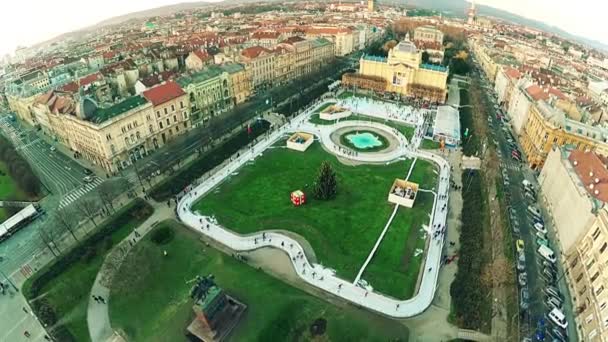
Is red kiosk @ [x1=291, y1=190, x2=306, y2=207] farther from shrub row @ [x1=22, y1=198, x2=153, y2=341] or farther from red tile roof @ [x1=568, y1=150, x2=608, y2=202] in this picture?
red tile roof @ [x1=568, y1=150, x2=608, y2=202]

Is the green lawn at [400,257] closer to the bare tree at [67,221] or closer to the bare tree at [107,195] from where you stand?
the bare tree at [107,195]

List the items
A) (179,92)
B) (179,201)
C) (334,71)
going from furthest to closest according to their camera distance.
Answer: (334,71)
(179,92)
(179,201)

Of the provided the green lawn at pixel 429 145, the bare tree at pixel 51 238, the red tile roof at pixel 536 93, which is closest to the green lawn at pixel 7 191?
the bare tree at pixel 51 238

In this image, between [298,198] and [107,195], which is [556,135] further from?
[107,195]

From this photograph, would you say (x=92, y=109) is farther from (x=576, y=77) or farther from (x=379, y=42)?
(x=576, y=77)

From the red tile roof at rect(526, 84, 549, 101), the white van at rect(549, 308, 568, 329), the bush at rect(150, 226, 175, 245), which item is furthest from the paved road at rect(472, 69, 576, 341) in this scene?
the bush at rect(150, 226, 175, 245)

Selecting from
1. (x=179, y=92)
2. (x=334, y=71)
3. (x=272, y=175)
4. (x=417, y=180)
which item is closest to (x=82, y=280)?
(x=272, y=175)
